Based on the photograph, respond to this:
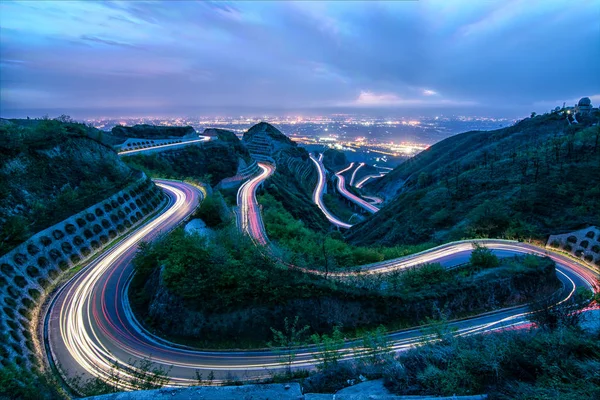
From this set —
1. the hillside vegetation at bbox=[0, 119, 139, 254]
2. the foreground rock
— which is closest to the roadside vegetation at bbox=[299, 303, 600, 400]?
the foreground rock

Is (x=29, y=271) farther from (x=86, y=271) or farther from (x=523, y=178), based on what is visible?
(x=523, y=178)

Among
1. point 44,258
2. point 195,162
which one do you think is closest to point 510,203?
point 44,258

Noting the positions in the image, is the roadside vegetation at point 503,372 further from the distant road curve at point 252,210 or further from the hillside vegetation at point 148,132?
the hillside vegetation at point 148,132

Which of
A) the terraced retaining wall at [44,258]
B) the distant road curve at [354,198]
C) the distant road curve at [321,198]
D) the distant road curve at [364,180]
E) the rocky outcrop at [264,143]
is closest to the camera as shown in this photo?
the terraced retaining wall at [44,258]

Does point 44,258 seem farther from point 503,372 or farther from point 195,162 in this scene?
point 195,162

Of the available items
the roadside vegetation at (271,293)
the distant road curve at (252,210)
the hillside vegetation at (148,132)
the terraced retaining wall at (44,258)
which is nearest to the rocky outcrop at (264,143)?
the hillside vegetation at (148,132)

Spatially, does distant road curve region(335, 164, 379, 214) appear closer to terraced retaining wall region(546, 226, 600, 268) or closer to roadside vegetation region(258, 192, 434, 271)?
roadside vegetation region(258, 192, 434, 271)
